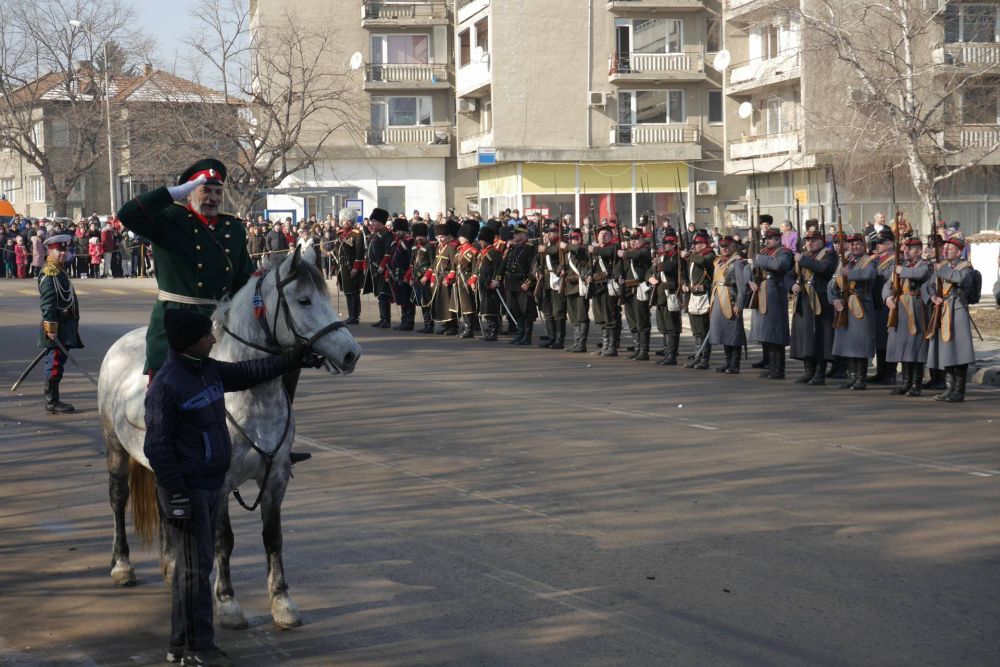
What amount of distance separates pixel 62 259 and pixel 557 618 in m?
9.64

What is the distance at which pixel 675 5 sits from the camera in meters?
51.0

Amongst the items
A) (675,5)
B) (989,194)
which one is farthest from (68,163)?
(989,194)

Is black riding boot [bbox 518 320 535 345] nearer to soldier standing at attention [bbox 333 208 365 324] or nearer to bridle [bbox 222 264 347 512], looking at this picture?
soldier standing at attention [bbox 333 208 365 324]

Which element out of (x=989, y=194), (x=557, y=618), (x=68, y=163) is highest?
(x=68, y=163)

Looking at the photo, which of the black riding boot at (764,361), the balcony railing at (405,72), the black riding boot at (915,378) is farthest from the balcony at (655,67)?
the black riding boot at (915,378)

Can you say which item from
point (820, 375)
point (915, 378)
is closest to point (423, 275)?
point (820, 375)

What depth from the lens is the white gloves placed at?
6.68m

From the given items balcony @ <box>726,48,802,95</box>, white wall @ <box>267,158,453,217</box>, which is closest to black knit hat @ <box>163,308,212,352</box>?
balcony @ <box>726,48,802,95</box>

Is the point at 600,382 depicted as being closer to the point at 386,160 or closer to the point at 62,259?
the point at 62,259

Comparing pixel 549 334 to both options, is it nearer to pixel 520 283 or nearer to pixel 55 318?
pixel 520 283

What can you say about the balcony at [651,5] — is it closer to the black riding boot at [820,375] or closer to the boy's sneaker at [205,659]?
the black riding boot at [820,375]

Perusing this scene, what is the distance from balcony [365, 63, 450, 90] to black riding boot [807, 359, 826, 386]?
4459 cm

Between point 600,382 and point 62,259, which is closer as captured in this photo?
point 62,259

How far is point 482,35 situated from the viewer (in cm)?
5406
